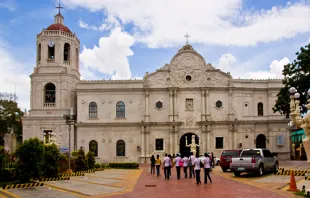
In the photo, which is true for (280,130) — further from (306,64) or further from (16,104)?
(16,104)

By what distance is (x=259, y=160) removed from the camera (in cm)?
2312

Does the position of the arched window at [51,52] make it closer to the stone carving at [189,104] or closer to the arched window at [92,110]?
the arched window at [92,110]

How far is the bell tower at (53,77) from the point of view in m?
44.3

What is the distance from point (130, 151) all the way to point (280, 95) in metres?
17.5

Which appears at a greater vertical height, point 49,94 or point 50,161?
point 49,94

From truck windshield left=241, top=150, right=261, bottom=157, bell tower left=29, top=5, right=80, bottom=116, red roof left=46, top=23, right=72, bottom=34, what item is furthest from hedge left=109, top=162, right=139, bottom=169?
red roof left=46, top=23, right=72, bottom=34

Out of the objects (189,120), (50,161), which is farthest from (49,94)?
(50,161)

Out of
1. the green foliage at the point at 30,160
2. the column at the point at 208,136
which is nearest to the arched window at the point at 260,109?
the column at the point at 208,136

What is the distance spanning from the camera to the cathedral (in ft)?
145

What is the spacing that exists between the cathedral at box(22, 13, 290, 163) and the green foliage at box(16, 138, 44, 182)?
22.5 meters

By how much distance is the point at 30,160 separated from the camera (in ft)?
68.6

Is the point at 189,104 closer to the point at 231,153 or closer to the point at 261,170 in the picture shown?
the point at 231,153

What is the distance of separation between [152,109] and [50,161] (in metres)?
22.9

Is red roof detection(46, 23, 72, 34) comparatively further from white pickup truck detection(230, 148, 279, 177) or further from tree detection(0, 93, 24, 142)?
white pickup truck detection(230, 148, 279, 177)
